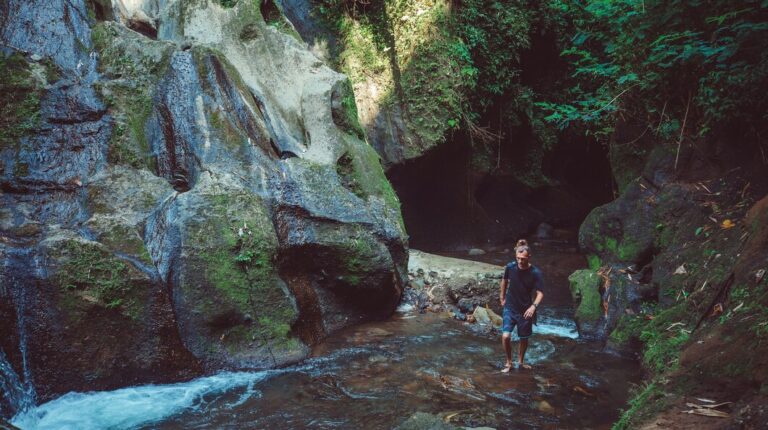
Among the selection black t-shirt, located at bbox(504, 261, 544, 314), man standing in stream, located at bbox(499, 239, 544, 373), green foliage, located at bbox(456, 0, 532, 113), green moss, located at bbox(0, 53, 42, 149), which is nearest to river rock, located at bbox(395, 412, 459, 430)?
man standing in stream, located at bbox(499, 239, 544, 373)

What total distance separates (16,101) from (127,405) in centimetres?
433

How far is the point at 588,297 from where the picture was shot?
25.7 ft

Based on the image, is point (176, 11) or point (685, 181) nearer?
point (685, 181)

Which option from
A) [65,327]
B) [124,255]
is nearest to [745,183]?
[124,255]

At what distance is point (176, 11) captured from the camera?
1013 cm

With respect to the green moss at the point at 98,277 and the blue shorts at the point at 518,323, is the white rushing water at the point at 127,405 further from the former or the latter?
the blue shorts at the point at 518,323

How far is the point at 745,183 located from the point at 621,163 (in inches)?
92.5

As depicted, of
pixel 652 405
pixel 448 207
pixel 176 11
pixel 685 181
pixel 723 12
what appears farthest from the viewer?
pixel 448 207

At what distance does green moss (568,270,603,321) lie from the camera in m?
7.69

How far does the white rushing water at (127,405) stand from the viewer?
4.65 metres

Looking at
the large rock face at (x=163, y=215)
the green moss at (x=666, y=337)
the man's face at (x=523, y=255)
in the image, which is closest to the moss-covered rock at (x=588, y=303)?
the green moss at (x=666, y=337)

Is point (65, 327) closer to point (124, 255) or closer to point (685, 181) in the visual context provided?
point (124, 255)

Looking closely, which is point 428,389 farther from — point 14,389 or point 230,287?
point 14,389

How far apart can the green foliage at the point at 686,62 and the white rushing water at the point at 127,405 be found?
643 centimetres
